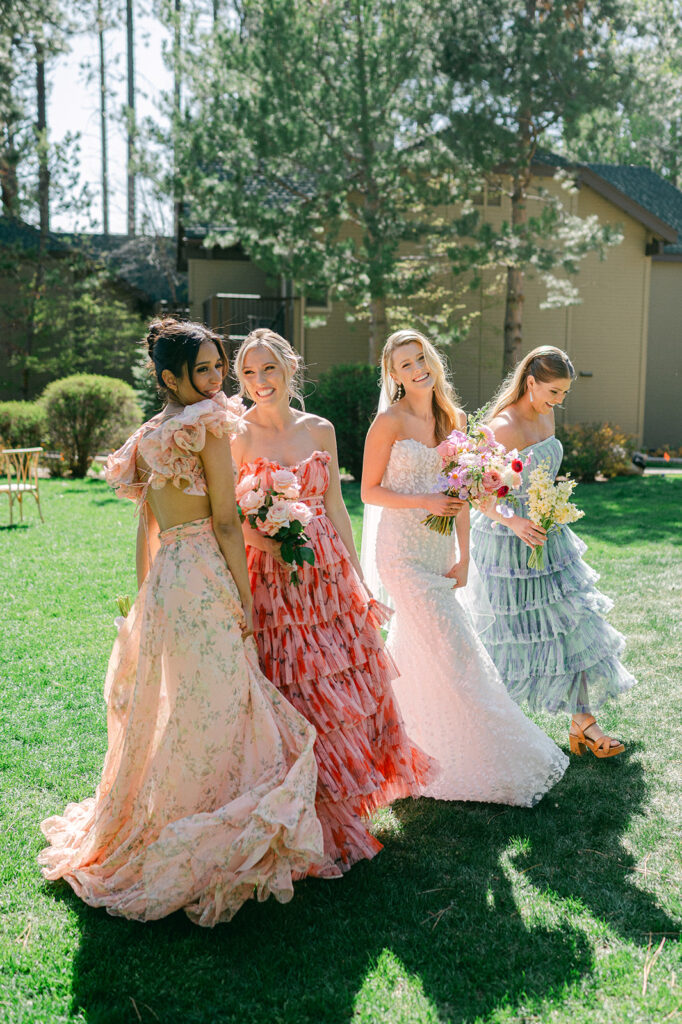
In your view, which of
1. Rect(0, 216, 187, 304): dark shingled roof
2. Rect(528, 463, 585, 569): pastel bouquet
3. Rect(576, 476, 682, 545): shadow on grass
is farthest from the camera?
Rect(0, 216, 187, 304): dark shingled roof

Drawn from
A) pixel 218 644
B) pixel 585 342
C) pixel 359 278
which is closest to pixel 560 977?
pixel 218 644

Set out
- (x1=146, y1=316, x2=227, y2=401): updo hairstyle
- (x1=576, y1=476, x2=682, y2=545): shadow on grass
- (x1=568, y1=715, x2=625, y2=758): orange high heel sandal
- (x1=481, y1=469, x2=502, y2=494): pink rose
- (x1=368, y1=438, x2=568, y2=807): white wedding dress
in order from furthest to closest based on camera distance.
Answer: (x1=576, y1=476, x2=682, y2=545): shadow on grass < (x1=568, y1=715, x2=625, y2=758): orange high heel sandal < (x1=368, y1=438, x2=568, y2=807): white wedding dress < (x1=481, y1=469, x2=502, y2=494): pink rose < (x1=146, y1=316, x2=227, y2=401): updo hairstyle

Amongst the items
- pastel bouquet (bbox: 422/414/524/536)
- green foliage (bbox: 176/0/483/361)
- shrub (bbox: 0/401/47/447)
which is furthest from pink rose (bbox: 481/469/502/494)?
shrub (bbox: 0/401/47/447)

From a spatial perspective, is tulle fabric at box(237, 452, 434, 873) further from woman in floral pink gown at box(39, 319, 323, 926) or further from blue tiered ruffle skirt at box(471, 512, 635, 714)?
blue tiered ruffle skirt at box(471, 512, 635, 714)

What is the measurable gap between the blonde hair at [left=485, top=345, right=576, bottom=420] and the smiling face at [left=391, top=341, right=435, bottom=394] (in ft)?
1.64

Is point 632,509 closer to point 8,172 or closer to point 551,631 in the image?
point 551,631

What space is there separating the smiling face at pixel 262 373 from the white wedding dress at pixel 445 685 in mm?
733

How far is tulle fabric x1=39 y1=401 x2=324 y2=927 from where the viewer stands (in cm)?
302

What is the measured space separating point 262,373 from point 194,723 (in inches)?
58.7

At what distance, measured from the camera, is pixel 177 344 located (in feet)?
10.4

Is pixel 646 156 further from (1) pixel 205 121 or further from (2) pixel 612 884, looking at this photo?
(2) pixel 612 884

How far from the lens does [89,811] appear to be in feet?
12.0

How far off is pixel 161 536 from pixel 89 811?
1288 mm

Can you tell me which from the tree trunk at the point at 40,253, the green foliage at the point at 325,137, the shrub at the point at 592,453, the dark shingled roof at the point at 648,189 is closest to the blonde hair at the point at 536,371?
the green foliage at the point at 325,137
